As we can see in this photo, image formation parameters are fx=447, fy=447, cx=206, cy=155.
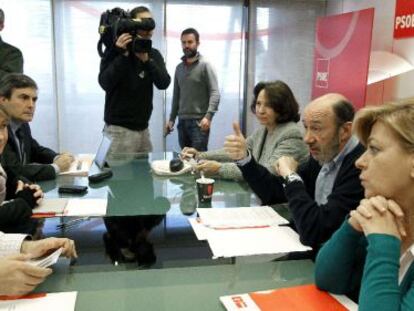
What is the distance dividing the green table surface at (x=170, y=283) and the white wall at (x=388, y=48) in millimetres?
2761

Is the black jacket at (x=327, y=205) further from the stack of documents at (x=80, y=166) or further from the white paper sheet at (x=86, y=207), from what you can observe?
the stack of documents at (x=80, y=166)

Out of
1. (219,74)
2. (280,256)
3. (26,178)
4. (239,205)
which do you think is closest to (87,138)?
(219,74)

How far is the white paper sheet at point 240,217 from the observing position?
5.13ft

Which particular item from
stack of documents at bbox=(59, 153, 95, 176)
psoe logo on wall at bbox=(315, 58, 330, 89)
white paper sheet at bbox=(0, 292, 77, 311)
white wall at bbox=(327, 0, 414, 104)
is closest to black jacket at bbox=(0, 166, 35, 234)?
white paper sheet at bbox=(0, 292, 77, 311)

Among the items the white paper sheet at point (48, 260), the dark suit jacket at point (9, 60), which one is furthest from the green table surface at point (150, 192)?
the dark suit jacket at point (9, 60)

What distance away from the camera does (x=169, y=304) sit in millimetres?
1068

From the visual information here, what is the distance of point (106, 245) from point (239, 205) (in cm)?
64

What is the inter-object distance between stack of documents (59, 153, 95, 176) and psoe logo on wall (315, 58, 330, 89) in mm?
2719

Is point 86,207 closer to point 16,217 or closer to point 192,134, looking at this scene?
point 16,217

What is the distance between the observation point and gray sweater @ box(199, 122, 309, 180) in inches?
86.0

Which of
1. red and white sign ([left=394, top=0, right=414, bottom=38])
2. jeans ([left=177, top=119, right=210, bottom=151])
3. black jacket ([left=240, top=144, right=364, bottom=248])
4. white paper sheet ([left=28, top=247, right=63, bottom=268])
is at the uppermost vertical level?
red and white sign ([left=394, top=0, right=414, bottom=38])

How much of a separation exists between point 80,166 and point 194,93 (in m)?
1.95

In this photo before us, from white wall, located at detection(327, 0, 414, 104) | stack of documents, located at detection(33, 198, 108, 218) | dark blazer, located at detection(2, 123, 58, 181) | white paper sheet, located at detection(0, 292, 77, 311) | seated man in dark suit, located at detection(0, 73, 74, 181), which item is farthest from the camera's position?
white wall, located at detection(327, 0, 414, 104)

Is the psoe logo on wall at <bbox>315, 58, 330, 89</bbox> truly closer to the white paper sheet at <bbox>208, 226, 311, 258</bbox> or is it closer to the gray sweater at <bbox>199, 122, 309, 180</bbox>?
the gray sweater at <bbox>199, 122, 309, 180</bbox>
